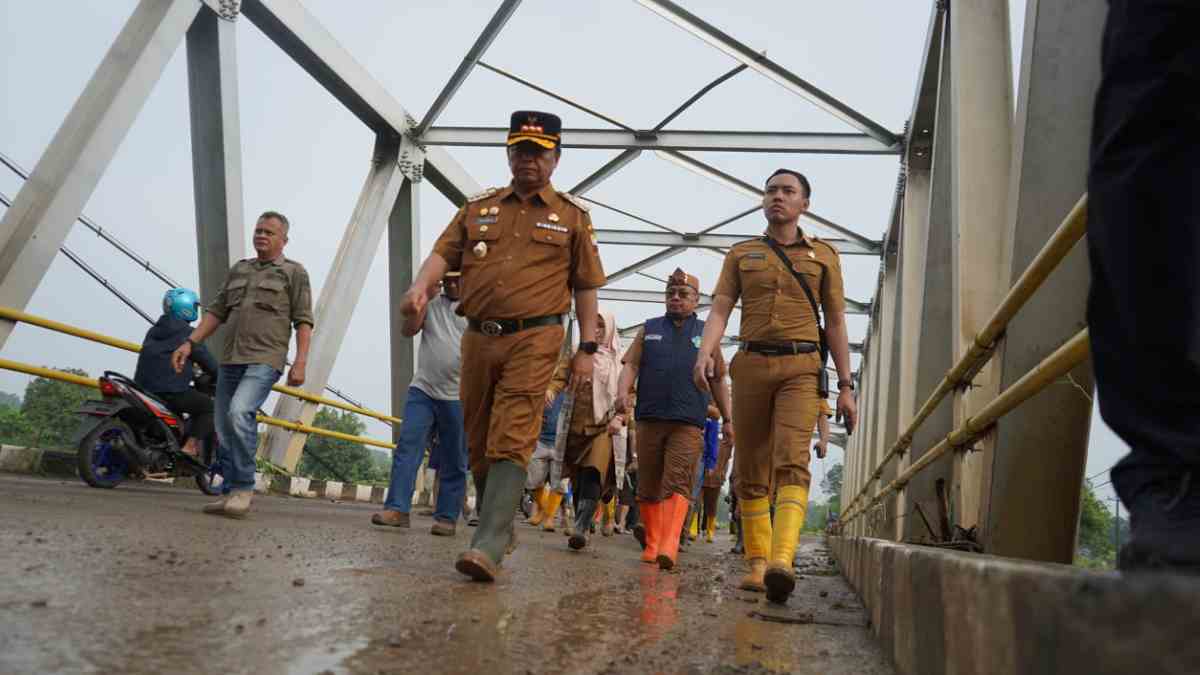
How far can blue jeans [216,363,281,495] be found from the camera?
5.82 metres

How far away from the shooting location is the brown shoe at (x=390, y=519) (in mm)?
6336

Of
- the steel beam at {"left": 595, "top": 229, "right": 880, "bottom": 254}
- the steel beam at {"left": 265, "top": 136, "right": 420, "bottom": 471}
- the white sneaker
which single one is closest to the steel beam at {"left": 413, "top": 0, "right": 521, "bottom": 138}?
the steel beam at {"left": 265, "top": 136, "right": 420, "bottom": 471}

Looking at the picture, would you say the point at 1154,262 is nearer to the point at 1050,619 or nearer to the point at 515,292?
the point at 1050,619

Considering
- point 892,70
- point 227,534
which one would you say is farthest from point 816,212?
point 227,534

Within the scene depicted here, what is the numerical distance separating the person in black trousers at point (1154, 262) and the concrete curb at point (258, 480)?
6.17m

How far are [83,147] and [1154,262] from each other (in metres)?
7.61

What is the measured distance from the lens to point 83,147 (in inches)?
292

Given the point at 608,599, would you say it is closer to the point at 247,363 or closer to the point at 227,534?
the point at 227,534

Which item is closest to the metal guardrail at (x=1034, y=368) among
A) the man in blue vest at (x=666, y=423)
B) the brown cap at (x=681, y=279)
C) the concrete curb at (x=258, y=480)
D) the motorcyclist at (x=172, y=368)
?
the man in blue vest at (x=666, y=423)

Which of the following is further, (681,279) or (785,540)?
(681,279)

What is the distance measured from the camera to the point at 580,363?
175 inches

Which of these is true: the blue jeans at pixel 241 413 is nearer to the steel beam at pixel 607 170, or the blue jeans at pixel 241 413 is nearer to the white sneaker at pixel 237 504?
the white sneaker at pixel 237 504

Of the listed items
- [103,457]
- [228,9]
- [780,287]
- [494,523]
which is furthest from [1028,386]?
[228,9]

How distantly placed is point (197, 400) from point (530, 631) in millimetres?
6193
